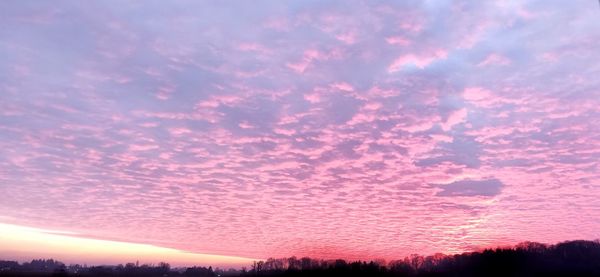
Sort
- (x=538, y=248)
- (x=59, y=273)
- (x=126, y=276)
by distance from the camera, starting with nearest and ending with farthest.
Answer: (x=59, y=273)
(x=126, y=276)
(x=538, y=248)

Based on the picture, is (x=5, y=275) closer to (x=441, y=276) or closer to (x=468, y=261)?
(x=441, y=276)

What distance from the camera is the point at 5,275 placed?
55094mm

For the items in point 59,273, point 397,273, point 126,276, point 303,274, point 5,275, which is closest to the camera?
point 5,275

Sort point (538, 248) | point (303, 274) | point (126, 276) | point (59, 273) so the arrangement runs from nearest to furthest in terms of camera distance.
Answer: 1. point (59, 273)
2. point (126, 276)
3. point (303, 274)
4. point (538, 248)

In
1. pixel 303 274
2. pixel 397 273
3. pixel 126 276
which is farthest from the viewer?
pixel 397 273

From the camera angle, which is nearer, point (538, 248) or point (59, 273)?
point (59, 273)

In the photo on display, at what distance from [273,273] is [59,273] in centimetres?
2719

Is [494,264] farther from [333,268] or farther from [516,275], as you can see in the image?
[333,268]

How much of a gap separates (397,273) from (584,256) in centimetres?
2381

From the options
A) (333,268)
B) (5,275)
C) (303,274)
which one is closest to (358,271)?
(333,268)

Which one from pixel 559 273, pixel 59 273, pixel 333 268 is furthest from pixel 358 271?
pixel 59 273

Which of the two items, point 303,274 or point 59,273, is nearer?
point 59,273

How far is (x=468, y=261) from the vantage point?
3191 inches

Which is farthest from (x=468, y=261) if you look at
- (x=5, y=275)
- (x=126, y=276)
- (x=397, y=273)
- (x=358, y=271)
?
(x=5, y=275)
